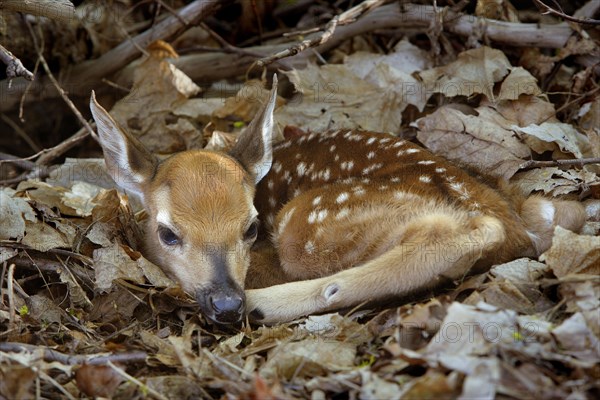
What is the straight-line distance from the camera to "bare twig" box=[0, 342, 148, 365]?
2.96 metres

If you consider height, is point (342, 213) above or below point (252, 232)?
above

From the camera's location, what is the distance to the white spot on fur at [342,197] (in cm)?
398

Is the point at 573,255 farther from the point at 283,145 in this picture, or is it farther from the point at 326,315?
the point at 283,145

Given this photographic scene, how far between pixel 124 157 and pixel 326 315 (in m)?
1.54

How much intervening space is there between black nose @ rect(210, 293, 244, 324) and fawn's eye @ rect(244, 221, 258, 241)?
1.87ft

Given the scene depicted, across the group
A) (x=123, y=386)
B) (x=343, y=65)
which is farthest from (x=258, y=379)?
(x=343, y=65)

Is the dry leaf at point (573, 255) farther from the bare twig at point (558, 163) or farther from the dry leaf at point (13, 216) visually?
the dry leaf at point (13, 216)

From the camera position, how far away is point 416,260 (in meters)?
3.47

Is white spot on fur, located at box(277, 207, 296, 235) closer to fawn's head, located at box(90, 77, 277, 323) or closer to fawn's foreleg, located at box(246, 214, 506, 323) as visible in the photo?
fawn's head, located at box(90, 77, 277, 323)

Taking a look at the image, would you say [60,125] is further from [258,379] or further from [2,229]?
[258,379]

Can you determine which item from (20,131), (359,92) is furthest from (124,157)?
(20,131)

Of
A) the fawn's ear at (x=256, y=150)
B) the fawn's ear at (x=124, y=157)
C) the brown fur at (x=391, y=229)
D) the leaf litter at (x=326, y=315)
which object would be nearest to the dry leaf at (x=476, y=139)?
the leaf litter at (x=326, y=315)

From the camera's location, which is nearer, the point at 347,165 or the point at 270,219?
the point at 347,165

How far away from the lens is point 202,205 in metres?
3.93
